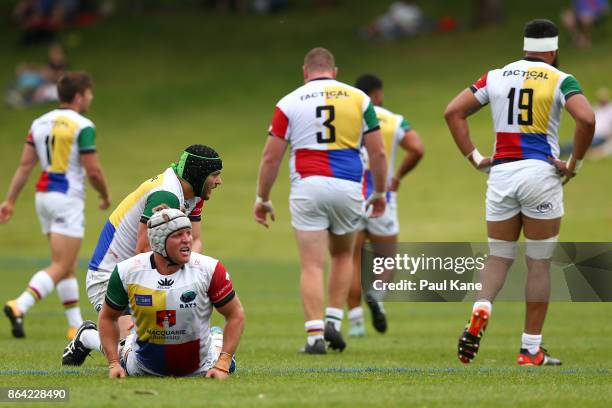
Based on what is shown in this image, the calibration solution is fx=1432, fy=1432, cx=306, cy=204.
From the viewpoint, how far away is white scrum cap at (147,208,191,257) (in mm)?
9195

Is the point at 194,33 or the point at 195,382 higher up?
the point at 194,33

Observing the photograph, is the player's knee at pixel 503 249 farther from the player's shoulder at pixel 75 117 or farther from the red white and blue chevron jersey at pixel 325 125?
the player's shoulder at pixel 75 117

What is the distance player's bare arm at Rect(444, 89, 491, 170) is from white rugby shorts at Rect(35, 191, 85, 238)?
4.63 m

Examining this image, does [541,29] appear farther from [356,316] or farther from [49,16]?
[49,16]

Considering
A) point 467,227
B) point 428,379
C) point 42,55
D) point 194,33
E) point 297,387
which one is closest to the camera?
point 297,387

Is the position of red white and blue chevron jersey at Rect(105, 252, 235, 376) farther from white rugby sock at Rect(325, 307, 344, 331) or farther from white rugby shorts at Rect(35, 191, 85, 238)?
white rugby shorts at Rect(35, 191, 85, 238)

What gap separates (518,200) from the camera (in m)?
11.5

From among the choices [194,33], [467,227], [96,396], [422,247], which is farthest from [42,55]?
[96,396]

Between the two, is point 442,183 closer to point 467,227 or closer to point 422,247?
point 467,227

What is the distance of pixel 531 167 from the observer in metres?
11.4

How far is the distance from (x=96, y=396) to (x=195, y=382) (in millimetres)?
957

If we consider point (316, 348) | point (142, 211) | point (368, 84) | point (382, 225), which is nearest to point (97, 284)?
point (142, 211)

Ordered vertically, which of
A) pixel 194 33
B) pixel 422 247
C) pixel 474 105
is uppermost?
pixel 194 33

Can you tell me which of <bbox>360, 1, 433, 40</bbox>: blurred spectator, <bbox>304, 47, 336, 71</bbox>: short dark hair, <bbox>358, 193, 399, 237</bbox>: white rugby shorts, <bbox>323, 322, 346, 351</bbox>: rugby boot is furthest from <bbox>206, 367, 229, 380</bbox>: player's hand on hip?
<bbox>360, 1, 433, 40</bbox>: blurred spectator
